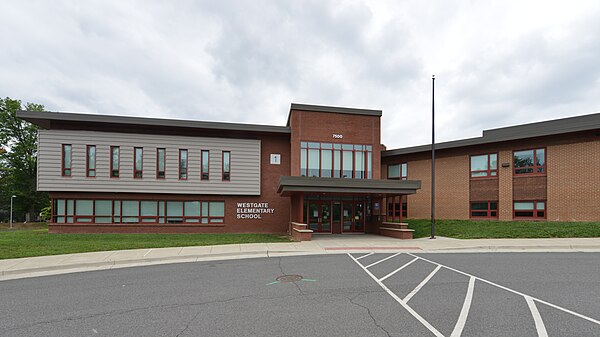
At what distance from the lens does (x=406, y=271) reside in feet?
30.2

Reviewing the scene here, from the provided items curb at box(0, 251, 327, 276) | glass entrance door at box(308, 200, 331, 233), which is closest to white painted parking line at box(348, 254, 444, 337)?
curb at box(0, 251, 327, 276)

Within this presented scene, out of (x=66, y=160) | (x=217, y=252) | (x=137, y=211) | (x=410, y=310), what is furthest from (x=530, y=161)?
(x=66, y=160)

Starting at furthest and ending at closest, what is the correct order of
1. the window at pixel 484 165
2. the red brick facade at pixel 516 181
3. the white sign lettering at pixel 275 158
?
the white sign lettering at pixel 275 158, the window at pixel 484 165, the red brick facade at pixel 516 181

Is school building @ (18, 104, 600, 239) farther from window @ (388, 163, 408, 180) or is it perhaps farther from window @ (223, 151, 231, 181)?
window @ (388, 163, 408, 180)

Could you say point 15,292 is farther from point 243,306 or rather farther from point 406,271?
point 406,271

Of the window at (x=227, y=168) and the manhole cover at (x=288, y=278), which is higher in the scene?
the window at (x=227, y=168)

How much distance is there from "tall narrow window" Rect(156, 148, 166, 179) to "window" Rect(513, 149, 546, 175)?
25549mm

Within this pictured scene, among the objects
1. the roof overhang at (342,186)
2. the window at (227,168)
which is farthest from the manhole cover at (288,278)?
the window at (227,168)

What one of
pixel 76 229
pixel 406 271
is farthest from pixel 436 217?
pixel 76 229

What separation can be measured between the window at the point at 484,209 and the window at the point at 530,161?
2879 millimetres

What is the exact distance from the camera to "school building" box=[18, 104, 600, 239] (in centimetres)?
2152

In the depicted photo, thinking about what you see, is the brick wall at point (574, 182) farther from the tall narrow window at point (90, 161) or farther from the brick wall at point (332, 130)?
the tall narrow window at point (90, 161)

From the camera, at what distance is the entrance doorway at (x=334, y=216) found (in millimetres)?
22484

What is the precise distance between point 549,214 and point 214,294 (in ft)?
75.8
